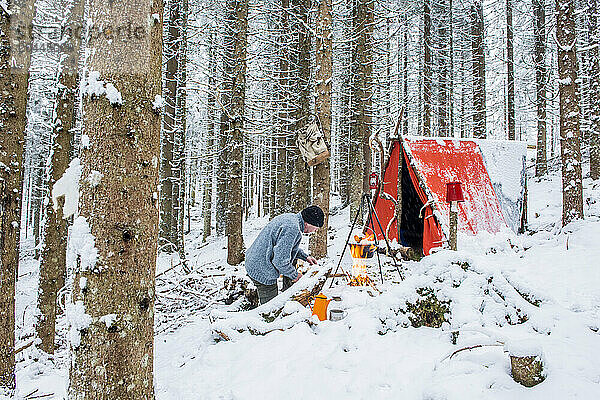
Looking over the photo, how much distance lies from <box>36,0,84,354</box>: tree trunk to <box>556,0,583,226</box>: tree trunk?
28.8 ft

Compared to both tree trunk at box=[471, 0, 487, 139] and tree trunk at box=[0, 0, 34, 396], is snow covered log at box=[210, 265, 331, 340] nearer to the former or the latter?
tree trunk at box=[0, 0, 34, 396]

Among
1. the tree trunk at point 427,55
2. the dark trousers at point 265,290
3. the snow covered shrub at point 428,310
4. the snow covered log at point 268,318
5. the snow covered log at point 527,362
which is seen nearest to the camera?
the snow covered log at point 527,362

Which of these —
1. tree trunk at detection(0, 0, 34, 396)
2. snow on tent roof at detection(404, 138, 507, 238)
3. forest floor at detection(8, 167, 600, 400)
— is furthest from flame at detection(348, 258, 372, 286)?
tree trunk at detection(0, 0, 34, 396)

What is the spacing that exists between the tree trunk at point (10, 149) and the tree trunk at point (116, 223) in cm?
215

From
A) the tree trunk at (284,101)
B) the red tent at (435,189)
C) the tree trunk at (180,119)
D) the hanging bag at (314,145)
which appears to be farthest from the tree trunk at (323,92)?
the tree trunk at (180,119)

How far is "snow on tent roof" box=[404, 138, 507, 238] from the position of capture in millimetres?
8009

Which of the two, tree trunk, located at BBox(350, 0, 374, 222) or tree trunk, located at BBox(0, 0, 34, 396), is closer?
tree trunk, located at BBox(0, 0, 34, 396)

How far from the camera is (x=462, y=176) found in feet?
28.0

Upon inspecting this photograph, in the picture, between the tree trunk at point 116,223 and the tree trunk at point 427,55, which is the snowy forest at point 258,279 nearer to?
the tree trunk at point 116,223

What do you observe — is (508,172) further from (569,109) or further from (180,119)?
(180,119)

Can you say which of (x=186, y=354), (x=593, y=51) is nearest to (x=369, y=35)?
(x=593, y=51)

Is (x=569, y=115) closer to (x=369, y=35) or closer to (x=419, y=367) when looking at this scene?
(x=369, y=35)

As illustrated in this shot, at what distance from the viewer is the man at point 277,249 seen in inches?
179

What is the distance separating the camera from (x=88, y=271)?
173 cm
